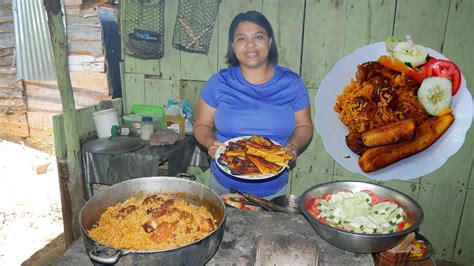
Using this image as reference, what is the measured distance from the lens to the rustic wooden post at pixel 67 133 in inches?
124

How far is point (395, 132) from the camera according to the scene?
8.16 ft

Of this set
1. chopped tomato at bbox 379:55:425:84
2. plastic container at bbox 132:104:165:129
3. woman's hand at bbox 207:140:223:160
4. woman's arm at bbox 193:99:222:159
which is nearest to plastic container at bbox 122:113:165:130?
plastic container at bbox 132:104:165:129

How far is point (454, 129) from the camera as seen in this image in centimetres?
266

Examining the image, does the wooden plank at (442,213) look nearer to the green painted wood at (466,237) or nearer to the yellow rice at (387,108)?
the green painted wood at (466,237)

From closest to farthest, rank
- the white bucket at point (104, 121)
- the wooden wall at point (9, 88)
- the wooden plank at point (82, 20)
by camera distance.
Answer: the white bucket at point (104, 121) < the wooden plank at point (82, 20) < the wooden wall at point (9, 88)

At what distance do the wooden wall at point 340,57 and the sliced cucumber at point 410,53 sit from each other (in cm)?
19

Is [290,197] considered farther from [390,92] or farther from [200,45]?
[200,45]

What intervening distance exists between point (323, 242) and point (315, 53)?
86.5 inches

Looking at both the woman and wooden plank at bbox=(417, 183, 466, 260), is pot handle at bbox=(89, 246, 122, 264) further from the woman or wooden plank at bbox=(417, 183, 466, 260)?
wooden plank at bbox=(417, 183, 466, 260)

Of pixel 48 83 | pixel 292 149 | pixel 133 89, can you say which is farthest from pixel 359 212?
pixel 48 83

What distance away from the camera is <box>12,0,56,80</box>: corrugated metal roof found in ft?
17.0

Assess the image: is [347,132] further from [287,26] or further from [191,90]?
[191,90]

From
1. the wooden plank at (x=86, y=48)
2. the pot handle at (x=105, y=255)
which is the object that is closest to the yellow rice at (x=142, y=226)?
the pot handle at (x=105, y=255)

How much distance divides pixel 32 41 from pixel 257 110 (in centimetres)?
455
